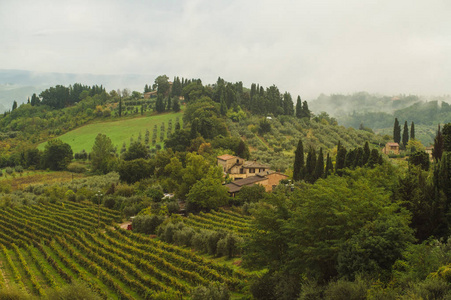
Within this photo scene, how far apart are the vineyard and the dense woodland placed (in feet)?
0.50

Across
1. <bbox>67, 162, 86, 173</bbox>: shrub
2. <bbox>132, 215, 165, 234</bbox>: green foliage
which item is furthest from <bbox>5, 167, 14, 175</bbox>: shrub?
<bbox>132, 215, 165, 234</bbox>: green foliage

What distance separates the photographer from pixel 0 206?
5553 cm

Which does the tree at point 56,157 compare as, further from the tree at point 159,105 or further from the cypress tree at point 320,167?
the cypress tree at point 320,167

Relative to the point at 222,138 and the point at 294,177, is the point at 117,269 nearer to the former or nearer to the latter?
the point at 294,177

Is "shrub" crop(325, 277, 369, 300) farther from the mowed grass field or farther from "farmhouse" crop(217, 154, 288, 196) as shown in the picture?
the mowed grass field

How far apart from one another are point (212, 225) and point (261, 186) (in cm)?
1177

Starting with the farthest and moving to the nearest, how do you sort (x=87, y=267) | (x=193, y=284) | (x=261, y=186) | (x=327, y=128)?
(x=327, y=128) < (x=261, y=186) < (x=87, y=267) < (x=193, y=284)

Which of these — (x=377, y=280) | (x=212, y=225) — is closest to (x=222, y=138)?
(x=212, y=225)

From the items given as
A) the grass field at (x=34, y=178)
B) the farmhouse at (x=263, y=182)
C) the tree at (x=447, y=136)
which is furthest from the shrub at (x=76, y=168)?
the tree at (x=447, y=136)

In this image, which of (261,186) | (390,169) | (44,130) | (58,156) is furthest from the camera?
(44,130)

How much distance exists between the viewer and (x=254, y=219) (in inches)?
1452

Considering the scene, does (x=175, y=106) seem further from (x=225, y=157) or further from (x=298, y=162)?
(x=298, y=162)

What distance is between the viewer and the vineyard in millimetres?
27359

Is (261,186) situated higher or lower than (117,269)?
higher
